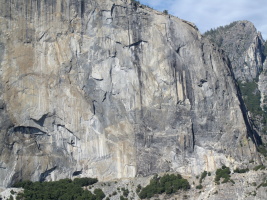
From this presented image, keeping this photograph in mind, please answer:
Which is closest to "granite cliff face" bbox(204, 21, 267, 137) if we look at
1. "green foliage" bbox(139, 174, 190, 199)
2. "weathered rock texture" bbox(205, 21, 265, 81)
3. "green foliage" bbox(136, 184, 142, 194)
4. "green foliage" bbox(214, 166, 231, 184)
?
"weathered rock texture" bbox(205, 21, 265, 81)

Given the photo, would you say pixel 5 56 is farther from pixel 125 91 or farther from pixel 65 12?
pixel 125 91

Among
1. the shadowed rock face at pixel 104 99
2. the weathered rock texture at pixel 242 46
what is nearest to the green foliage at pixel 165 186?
the shadowed rock face at pixel 104 99

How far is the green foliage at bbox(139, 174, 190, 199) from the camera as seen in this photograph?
221 ft

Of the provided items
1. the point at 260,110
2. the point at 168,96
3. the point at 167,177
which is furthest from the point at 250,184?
the point at 260,110

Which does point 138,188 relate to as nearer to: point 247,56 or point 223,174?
point 223,174

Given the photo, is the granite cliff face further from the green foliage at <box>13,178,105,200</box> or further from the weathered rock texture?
the green foliage at <box>13,178,105,200</box>

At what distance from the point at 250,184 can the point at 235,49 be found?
10035 centimetres

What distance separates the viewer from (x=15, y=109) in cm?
7000

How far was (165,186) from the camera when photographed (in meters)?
68.2

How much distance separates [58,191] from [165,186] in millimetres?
13435

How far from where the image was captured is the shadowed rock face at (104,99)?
70812mm

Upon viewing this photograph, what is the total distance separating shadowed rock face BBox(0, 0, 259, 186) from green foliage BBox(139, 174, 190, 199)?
3000 mm

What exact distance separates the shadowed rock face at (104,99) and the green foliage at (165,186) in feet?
9.84

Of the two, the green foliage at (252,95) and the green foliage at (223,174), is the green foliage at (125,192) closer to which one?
the green foliage at (223,174)
